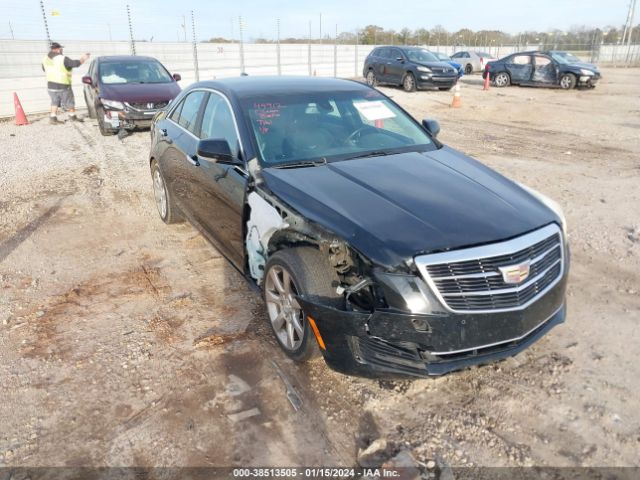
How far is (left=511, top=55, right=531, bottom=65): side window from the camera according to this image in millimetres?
20438

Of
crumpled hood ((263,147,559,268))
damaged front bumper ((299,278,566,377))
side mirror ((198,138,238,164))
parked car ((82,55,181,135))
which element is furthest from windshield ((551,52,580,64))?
damaged front bumper ((299,278,566,377))

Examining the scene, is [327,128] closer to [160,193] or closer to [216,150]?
[216,150]

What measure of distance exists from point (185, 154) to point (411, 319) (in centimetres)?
305

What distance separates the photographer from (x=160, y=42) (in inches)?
816

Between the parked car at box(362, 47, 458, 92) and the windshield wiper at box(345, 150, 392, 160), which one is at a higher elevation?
the windshield wiper at box(345, 150, 392, 160)

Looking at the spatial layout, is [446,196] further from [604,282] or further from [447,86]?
[447,86]

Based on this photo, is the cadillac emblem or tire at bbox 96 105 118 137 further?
tire at bbox 96 105 118 137

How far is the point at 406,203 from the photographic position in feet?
9.87

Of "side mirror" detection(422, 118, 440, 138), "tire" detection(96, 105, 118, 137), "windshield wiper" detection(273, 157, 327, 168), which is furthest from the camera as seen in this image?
"tire" detection(96, 105, 118, 137)

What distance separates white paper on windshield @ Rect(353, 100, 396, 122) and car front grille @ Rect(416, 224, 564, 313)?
1.99m

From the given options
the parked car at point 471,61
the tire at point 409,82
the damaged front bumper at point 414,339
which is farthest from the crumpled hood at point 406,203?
the parked car at point 471,61

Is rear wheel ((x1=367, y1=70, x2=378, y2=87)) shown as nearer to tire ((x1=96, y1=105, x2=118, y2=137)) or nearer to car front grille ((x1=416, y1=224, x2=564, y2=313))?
tire ((x1=96, y1=105, x2=118, y2=137))

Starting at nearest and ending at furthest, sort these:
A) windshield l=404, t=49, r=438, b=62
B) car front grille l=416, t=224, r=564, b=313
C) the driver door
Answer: car front grille l=416, t=224, r=564, b=313
windshield l=404, t=49, r=438, b=62
the driver door

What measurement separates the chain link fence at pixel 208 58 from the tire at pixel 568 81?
1383 centimetres
